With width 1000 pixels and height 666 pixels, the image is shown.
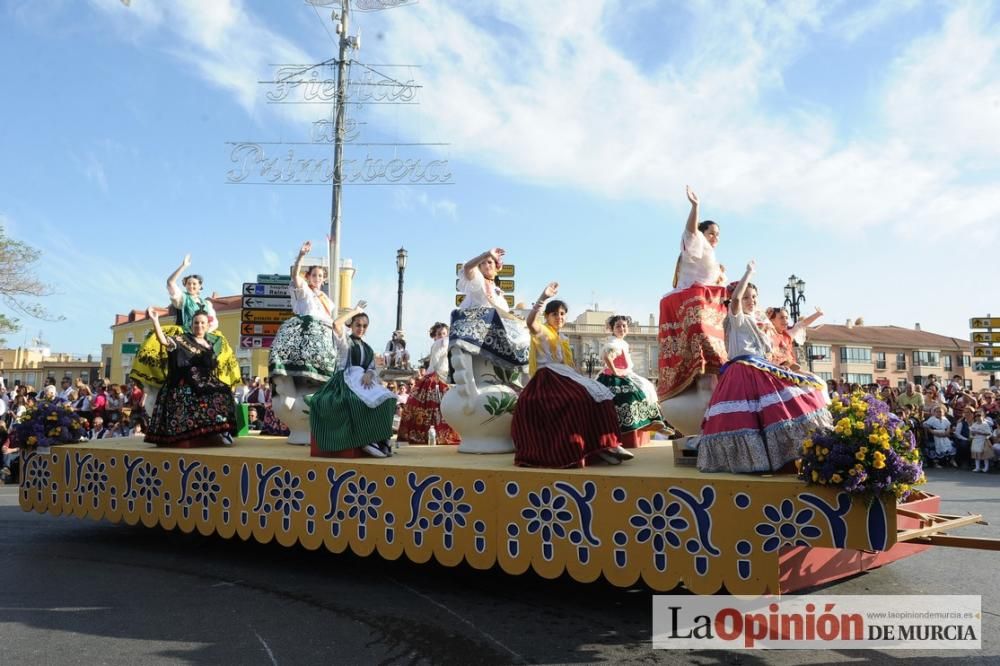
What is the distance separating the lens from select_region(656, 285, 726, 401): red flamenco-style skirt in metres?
5.26

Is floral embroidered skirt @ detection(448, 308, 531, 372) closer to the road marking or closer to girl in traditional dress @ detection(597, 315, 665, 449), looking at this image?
girl in traditional dress @ detection(597, 315, 665, 449)

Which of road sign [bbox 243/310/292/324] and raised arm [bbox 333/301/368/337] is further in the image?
road sign [bbox 243/310/292/324]

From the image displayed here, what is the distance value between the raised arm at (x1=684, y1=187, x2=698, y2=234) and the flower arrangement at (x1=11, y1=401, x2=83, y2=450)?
19.9 feet

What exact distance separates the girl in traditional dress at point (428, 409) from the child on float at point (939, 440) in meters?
9.94

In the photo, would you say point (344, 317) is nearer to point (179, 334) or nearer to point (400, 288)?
point (179, 334)

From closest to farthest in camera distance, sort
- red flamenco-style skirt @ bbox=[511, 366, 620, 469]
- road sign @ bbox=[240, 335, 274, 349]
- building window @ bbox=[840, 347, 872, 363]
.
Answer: red flamenco-style skirt @ bbox=[511, 366, 620, 469], road sign @ bbox=[240, 335, 274, 349], building window @ bbox=[840, 347, 872, 363]

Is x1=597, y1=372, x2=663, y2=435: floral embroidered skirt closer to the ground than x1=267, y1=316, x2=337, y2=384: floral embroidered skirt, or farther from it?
closer to the ground

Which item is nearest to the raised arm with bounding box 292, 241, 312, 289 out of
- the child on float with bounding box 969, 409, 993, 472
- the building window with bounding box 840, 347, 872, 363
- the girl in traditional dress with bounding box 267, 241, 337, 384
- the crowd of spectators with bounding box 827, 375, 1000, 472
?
the girl in traditional dress with bounding box 267, 241, 337, 384

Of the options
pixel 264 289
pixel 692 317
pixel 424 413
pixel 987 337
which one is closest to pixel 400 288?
pixel 264 289

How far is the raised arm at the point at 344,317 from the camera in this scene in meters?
6.78

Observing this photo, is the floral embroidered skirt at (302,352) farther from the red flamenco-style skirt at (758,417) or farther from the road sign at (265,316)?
the road sign at (265,316)

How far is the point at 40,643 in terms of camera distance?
4.16 metres

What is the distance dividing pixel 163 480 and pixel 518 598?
10.9 ft

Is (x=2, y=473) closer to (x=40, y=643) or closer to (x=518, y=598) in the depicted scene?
(x=40, y=643)
